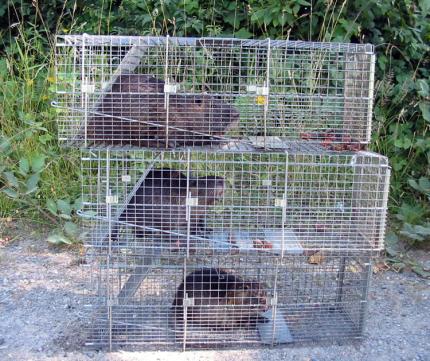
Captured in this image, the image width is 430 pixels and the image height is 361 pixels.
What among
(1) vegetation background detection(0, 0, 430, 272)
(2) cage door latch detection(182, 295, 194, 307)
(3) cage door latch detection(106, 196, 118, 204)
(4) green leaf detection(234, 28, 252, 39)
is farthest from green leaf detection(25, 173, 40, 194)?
(4) green leaf detection(234, 28, 252, 39)

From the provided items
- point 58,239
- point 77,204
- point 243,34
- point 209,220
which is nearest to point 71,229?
point 58,239

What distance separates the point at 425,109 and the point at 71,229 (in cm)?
344

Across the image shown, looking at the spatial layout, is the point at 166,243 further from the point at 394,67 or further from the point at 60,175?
the point at 394,67

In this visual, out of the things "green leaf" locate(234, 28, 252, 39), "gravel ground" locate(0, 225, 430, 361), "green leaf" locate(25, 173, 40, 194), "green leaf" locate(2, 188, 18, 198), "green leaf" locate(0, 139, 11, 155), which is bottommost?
"gravel ground" locate(0, 225, 430, 361)

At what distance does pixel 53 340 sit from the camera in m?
3.42

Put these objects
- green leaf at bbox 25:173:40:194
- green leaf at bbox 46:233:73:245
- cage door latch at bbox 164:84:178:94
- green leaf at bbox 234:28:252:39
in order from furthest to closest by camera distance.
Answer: green leaf at bbox 234:28:252:39, green leaf at bbox 25:173:40:194, green leaf at bbox 46:233:73:245, cage door latch at bbox 164:84:178:94

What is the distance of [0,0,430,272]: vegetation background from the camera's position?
16.7 feet

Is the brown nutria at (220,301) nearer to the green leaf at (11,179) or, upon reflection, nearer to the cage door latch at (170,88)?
the cage door latch at (170,88)

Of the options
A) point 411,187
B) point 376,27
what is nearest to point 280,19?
point 376,27

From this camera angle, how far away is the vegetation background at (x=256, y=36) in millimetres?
5078

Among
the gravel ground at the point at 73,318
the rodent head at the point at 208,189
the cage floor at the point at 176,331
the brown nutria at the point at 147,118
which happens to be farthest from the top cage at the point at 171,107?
the gravel ground at the point at 73,318

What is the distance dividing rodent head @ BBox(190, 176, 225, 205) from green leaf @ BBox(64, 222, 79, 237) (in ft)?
5.78

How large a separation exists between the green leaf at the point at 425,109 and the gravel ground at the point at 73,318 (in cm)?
132

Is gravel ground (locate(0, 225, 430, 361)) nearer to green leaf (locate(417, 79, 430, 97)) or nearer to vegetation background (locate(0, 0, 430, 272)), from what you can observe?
vegetation background (locate(0, 0, 430, 272))
